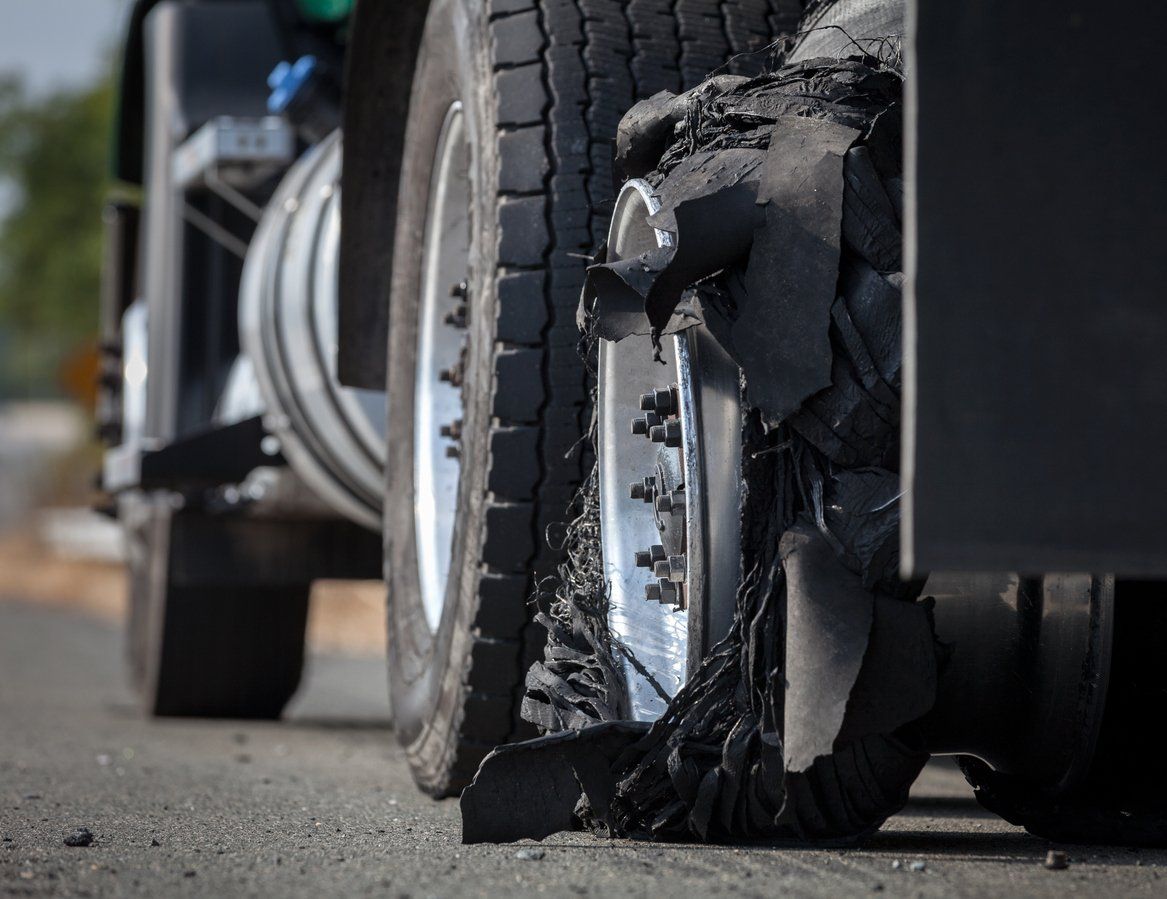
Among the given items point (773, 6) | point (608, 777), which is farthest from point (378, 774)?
point (773, 6)

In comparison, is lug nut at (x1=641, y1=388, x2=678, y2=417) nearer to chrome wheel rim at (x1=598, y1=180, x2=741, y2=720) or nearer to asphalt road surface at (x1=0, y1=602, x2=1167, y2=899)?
chrome wheel rim at (x1=598, y1=180, x2=741, y2=720)

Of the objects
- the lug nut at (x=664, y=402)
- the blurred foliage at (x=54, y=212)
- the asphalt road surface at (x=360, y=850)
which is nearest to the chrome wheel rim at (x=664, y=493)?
the lug nut at (x=664, y=402)

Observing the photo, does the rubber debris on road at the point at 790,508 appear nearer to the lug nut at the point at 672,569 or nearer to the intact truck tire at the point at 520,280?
the lug nut at the point at 672,569

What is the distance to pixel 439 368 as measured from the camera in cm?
293

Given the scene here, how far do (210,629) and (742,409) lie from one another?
3528 millimetres

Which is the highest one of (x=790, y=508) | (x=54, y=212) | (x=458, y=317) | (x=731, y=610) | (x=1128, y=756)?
(x=54, y=212)

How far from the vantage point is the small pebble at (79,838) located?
2.01m

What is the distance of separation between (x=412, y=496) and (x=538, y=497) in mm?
721

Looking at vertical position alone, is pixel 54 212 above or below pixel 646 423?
above

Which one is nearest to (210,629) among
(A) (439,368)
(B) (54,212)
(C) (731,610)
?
(A) (439,368)

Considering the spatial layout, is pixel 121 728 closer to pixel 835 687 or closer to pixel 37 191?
pixel 835 687

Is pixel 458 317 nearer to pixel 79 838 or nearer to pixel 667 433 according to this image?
pixel 667 433

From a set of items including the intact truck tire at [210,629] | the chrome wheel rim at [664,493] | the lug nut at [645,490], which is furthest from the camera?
the intact truck tire at [210,629]

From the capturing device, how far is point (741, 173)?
6.20ft
